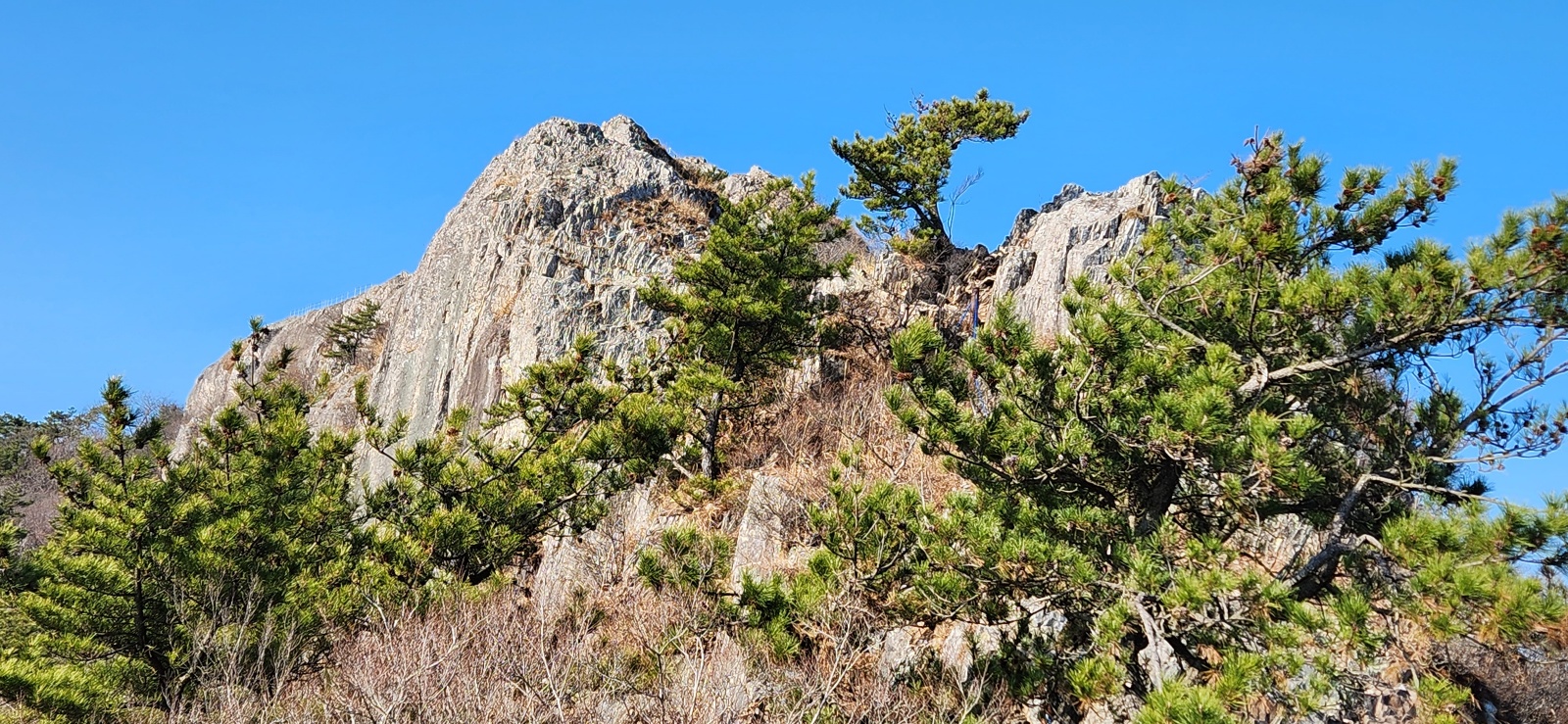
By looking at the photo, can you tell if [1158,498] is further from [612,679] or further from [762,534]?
[762,534]

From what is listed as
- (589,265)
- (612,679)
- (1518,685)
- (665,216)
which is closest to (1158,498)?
(612,679)

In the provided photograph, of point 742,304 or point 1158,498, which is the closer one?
point 1158,498

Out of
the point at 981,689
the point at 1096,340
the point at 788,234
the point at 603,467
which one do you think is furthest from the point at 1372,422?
the point at 788,234

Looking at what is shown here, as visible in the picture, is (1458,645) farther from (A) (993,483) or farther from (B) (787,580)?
(B) (787,580)

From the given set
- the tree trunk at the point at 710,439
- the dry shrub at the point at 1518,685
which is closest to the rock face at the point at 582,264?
the tree trunk at the point at 710,439

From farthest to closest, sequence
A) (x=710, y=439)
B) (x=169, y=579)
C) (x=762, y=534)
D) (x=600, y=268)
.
→ (x=600, y=268) < (x=710, y=439) < (x=762, y=534) < (x=169, y=579)

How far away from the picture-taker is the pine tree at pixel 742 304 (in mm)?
13383

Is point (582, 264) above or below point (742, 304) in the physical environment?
above

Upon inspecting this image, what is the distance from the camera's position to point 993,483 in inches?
239

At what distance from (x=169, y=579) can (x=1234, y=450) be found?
863 centimetres

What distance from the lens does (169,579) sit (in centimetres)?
829

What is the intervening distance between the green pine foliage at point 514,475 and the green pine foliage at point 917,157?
9.18 meters

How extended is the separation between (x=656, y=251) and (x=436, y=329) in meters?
5.79

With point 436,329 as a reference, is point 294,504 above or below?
below
